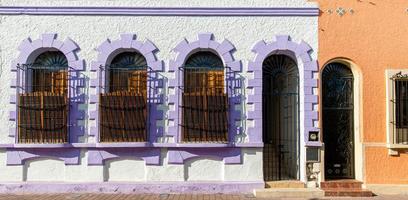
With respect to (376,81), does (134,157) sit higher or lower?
lower

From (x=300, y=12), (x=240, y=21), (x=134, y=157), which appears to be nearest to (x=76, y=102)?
(x=134, y=157)

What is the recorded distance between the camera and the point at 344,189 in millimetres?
10531

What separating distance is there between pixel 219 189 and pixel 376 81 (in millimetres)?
4352

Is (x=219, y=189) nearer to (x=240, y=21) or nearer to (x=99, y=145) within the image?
(x=99, y=145)

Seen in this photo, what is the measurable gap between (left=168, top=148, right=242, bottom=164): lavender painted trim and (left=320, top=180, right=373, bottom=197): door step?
2021mm

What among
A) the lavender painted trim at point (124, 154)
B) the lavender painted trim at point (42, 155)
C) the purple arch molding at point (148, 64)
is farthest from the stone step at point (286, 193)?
the lavender painted trim at point (42, 155)

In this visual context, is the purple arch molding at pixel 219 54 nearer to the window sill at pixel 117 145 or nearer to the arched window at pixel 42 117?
the window sill at pixel 117 145

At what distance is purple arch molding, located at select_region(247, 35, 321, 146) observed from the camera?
1077 centimetres

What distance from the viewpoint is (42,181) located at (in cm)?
1071

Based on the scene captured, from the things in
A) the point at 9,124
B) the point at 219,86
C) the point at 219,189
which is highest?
the point at 219,86

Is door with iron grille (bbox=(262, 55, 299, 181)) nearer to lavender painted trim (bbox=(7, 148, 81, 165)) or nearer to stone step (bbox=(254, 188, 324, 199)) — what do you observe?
stone step (bbox=(254, 188, 324, 199))

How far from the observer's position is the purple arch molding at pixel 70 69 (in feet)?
35.3

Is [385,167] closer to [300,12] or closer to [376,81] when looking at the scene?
[376,81]

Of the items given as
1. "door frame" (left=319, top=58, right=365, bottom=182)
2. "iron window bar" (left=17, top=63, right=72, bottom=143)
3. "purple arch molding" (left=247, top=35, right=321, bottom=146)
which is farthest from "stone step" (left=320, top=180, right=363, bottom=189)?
"iron window bar" (left=17, top=63, right=72, bottom=143)
